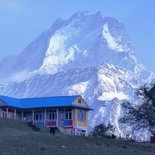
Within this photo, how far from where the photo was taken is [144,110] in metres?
57.7


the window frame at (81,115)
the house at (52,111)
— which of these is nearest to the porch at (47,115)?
the house at (52,111)

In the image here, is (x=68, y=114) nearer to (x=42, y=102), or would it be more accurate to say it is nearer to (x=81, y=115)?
(x=81, y=115)

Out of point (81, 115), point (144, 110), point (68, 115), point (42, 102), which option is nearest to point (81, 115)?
point (81, 115)

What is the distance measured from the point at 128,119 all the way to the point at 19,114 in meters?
46.6

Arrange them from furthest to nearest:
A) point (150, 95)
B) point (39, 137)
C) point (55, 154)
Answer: point (150, 95) < point (39, 137) < point (55, 154)

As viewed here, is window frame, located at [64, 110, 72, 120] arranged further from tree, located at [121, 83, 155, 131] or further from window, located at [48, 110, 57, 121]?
tree, located at [121, 83, 155, 131]

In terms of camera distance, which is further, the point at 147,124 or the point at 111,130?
the point at 111,130

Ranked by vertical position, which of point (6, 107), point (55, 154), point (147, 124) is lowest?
point (55, 154)

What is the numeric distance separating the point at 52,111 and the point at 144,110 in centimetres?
4480

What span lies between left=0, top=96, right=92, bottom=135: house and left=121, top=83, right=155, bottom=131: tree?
37.3m

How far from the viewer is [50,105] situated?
330ft

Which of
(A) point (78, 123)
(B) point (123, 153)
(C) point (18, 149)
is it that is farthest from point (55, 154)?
(A) point (78, 123)

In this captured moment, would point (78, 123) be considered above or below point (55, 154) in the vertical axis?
above

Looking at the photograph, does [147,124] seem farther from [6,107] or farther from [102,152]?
[6,107]
